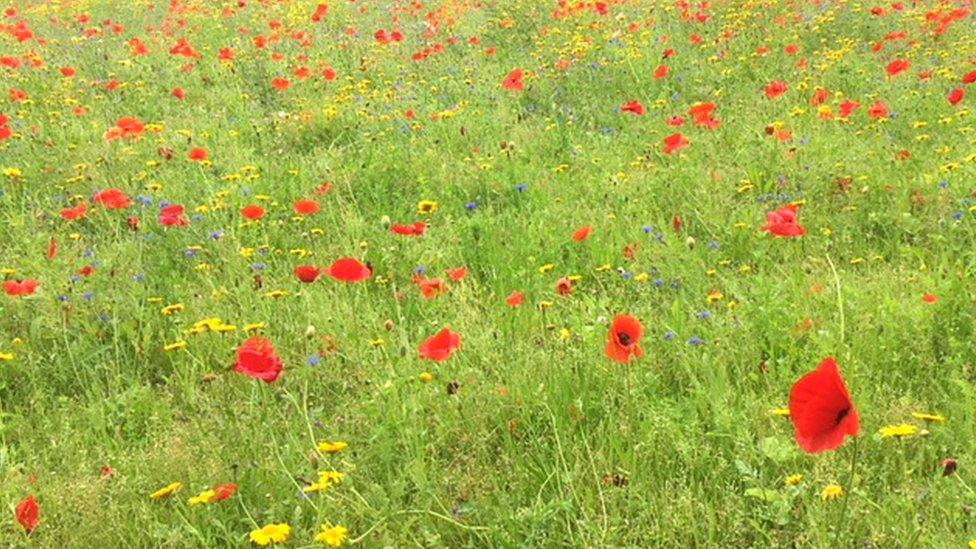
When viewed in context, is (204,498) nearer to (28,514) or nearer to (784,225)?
(28,514)

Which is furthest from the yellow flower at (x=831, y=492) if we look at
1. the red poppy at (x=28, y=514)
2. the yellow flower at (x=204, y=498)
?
the red poppy at (x=28, y=514)

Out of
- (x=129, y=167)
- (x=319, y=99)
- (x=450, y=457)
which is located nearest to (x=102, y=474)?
(x=450, y=457)

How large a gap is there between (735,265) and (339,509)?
82.5 inches

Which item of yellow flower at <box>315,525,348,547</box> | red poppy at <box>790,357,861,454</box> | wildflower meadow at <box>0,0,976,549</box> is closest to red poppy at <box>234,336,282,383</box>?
wildflower meadow at <box>0,0,976,549</box>

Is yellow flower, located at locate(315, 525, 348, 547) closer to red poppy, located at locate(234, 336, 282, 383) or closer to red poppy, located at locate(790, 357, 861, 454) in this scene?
red poppy, located at locate(234, 336, 282, 383)

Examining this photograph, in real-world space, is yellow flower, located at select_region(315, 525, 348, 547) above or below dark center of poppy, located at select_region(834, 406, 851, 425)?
below

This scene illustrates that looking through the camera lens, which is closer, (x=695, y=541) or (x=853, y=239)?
(x=695, y=541)

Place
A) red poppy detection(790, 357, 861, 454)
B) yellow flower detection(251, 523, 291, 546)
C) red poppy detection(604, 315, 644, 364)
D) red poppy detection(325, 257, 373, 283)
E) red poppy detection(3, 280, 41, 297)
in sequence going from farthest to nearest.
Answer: red poppy detection(3, 280, 41, 297) → red poppy detection(325, 257, 373, 283) → red poppy detection(604, 315, 644, 364) → yellow flower detection(251, 523, 291, 546) → red poppy detection(790, 357, 861, 454)

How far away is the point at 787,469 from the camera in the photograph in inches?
85.9

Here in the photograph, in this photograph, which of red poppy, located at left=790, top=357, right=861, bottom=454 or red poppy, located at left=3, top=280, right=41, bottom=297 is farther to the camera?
red poppy, located at left=3, top=280, right=41, bottom=297

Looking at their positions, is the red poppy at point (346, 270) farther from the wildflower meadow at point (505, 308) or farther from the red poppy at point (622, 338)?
the red poppy at point (622, 338)

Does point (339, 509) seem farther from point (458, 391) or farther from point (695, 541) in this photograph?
point (695, 541)

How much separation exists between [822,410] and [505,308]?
1.94m

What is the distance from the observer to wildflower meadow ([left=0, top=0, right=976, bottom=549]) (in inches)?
84.2
